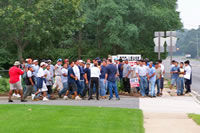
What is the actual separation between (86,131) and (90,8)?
34.7 metres

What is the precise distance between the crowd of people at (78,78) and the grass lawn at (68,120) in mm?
2975

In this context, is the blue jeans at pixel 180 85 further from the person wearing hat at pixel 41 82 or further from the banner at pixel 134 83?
the person wearing hat at pixel 41 82

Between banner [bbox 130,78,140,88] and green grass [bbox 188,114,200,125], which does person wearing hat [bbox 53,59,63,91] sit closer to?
banner [bbox 130,78,140,88]

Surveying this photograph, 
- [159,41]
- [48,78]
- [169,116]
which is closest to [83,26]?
[159,41]

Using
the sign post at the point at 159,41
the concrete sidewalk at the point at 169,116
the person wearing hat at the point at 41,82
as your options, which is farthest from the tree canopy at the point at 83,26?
the concrete sidewalk at the point at 169,116

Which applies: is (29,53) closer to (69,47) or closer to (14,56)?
(14,56)

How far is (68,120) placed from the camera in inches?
435

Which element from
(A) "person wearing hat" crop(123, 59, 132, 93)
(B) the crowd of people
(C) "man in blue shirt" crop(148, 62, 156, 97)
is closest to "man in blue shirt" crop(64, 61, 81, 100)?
(B) the crowd of people

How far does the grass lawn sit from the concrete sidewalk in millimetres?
338

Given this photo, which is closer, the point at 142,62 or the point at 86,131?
the point at 86,131

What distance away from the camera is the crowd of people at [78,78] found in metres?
17.0

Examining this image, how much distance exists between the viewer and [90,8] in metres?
43.3

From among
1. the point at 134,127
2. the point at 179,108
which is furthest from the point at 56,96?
the point at 134,127

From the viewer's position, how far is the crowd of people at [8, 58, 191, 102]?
16969mm
